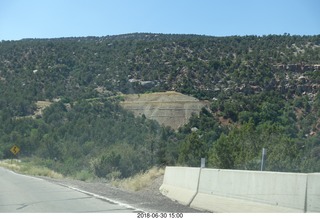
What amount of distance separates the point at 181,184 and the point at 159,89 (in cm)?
3633

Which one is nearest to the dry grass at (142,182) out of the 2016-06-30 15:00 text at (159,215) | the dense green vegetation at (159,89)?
the dense green vegetation at (159,89)

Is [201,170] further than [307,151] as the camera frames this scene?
No

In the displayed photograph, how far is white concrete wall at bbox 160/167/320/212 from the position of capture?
11.3 metres

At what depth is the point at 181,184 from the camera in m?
19.6

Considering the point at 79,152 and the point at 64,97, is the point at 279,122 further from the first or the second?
the point at 64,97

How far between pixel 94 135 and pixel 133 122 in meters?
4.99

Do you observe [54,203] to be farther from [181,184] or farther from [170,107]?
[170,107]

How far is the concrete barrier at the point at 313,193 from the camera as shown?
1094 cm

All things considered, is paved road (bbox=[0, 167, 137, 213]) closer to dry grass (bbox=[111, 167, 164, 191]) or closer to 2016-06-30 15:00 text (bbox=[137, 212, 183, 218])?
2016-06-30 15:00 text (bbox=[137, 212, 183, 218])

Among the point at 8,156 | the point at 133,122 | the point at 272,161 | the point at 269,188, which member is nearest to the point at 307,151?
the point at 272,161

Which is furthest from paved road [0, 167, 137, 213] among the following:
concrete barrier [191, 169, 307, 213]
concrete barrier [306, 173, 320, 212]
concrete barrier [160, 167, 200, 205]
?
concrete barrier [306, 173, 320, 212]

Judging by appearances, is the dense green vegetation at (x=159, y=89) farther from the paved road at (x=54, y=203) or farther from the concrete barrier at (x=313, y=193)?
the concrete barrier at (x=313, y=193)

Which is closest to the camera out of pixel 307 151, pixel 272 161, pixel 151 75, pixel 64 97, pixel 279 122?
pixel 272 161

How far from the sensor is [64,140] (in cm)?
6147
